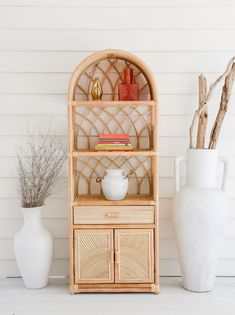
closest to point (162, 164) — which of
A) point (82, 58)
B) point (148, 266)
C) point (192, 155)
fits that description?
point (192, 155)

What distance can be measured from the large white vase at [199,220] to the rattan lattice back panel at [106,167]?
35cm

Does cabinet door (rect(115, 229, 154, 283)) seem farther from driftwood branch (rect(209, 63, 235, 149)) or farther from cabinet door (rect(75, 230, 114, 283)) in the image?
driftwood branch (rect(209, 63, 235, 149))

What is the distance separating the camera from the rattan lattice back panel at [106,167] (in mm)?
3186

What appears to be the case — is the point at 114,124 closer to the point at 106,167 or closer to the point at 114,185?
the point at 106,167

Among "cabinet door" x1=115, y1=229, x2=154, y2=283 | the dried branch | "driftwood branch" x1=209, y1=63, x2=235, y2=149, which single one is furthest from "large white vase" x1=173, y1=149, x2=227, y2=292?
the dried branch

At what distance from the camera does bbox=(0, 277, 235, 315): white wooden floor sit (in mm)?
2633

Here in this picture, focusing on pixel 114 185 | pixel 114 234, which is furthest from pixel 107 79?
pixel 114 234

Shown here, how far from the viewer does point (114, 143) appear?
115 inches

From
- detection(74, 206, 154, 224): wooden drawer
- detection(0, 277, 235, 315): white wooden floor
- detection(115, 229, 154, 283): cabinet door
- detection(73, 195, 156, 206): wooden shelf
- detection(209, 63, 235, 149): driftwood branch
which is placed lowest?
detection(0, 277, 235, 315): white wooden floor

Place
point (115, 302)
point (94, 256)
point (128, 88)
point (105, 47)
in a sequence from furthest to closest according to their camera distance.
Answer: point (105, 47), point (128, 88), point (94, 256), point (115, 302)

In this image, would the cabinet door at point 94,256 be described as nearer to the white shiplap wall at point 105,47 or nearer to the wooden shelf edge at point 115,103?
the white shiplap wall at point 105,47

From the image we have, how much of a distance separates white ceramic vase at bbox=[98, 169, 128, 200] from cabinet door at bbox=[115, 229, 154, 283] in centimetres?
23

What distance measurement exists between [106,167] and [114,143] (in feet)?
1.08

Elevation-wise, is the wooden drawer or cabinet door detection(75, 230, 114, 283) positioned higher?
the wooden drawer
